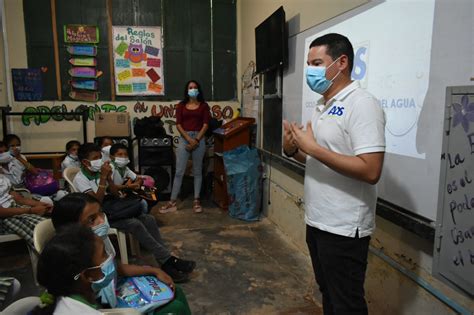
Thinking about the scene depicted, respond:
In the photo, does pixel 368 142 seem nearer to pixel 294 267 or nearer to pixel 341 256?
pixel 341 256

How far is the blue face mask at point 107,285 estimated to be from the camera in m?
1.21

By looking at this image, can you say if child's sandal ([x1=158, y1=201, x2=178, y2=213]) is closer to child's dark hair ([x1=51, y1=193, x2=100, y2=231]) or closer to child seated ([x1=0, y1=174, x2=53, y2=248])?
child seated ([x1=0, y1=174, x2=53, y2=248])

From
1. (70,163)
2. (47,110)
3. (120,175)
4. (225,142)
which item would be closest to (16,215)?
(120,175)

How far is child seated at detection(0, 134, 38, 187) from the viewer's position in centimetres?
335

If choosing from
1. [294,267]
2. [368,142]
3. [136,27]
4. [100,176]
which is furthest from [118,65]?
[368,142]

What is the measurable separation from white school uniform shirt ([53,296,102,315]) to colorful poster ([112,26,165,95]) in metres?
4.08

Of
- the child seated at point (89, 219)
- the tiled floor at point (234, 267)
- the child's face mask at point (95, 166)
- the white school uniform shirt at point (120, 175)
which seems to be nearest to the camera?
the child seated at point (89, 219)

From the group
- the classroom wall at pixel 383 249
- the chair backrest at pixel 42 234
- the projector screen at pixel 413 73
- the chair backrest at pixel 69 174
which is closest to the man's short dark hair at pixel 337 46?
the projector screen at pixel 413 73

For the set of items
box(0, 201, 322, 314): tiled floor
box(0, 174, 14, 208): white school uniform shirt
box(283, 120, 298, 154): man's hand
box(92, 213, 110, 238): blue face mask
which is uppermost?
box(283, 120, 298, 154): man's hand

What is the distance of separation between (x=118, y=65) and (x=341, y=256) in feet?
14.0

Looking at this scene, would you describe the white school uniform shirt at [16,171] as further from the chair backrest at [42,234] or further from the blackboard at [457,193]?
the blackboard at [457,193]

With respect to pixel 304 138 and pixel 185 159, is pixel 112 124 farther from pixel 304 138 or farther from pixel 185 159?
pixel 304 138

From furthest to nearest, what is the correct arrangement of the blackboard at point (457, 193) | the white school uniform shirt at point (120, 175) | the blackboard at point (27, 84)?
the blackboard at point (27, 84), the white school uniform shirt at point (120, 175), the blackboard at point (457, 193)

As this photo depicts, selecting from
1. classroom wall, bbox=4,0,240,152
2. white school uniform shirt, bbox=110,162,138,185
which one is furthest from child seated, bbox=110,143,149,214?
classroom wall, bbox=4,0,240,152
